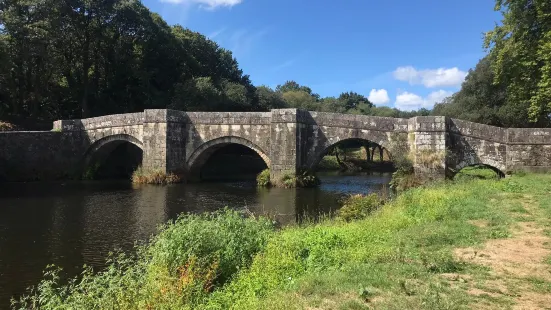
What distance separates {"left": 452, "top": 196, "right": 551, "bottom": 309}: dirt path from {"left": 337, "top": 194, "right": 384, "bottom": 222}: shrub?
3.96 meters

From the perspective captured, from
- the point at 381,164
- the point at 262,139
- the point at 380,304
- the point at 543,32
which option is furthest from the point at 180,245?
the point at 381,164

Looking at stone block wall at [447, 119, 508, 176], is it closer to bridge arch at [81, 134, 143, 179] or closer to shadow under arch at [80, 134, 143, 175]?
bridge arch at [81, 134, 143, 179]

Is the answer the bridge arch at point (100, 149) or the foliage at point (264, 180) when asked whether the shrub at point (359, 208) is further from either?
the bridge arch at point (100, 149)

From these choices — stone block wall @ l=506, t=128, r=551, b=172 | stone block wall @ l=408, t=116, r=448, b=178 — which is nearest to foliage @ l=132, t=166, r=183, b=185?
stone block wall @ l=408, t=116, r=448, b=178

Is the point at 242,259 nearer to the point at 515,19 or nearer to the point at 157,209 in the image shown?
the point at 157,209

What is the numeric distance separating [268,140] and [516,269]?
16.3 metres

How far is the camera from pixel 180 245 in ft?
20.9

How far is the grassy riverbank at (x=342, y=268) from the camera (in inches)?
171

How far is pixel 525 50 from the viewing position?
17.2 meters

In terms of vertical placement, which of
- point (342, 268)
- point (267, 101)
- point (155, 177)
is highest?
point (267, 101)

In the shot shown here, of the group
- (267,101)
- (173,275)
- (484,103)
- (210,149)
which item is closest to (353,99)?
(267,101)

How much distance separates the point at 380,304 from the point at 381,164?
37.9m

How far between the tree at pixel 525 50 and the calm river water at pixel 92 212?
8739 mm

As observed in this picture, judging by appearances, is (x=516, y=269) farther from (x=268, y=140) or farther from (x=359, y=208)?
(x=268, y=140)
